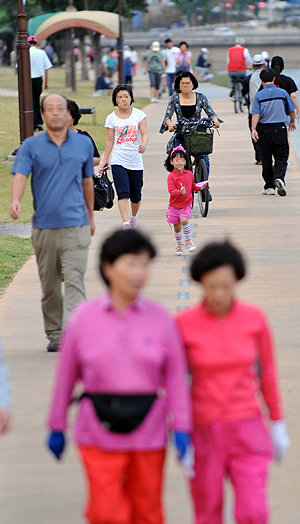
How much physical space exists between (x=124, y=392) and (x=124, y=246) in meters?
0.50

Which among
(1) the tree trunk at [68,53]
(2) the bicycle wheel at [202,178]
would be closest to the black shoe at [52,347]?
(2) the bicycle wheel at [202,178]

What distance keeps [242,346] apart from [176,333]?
26 centimetres

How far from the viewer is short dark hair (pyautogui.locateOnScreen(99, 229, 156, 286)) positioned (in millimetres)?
3279

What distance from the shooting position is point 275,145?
1365 cm

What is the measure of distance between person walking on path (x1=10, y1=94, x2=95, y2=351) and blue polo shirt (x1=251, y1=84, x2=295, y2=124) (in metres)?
7.44

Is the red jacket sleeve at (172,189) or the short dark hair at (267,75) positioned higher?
the short dark hair at (267,75)

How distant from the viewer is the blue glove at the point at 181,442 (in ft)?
10.4

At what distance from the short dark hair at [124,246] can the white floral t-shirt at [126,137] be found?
6942 mm

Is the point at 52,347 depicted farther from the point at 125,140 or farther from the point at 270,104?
A: the point at 270,104

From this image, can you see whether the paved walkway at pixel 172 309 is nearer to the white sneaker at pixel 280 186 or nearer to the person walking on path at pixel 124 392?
the white sneaker at pixel 280 186

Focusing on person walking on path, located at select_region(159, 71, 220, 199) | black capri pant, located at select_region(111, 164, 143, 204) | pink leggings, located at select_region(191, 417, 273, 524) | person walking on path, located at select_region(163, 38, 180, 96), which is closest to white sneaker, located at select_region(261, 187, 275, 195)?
person walking on path, located at select_region(159, 71, 220, 199)

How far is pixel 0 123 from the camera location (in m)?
24.7

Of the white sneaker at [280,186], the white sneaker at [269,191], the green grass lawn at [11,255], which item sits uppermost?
the green grass lawn at [11,255]

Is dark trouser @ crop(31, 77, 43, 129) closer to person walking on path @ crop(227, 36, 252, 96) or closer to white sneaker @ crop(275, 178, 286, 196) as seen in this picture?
person walking on path @ crop(227, 36, 252, 96)
